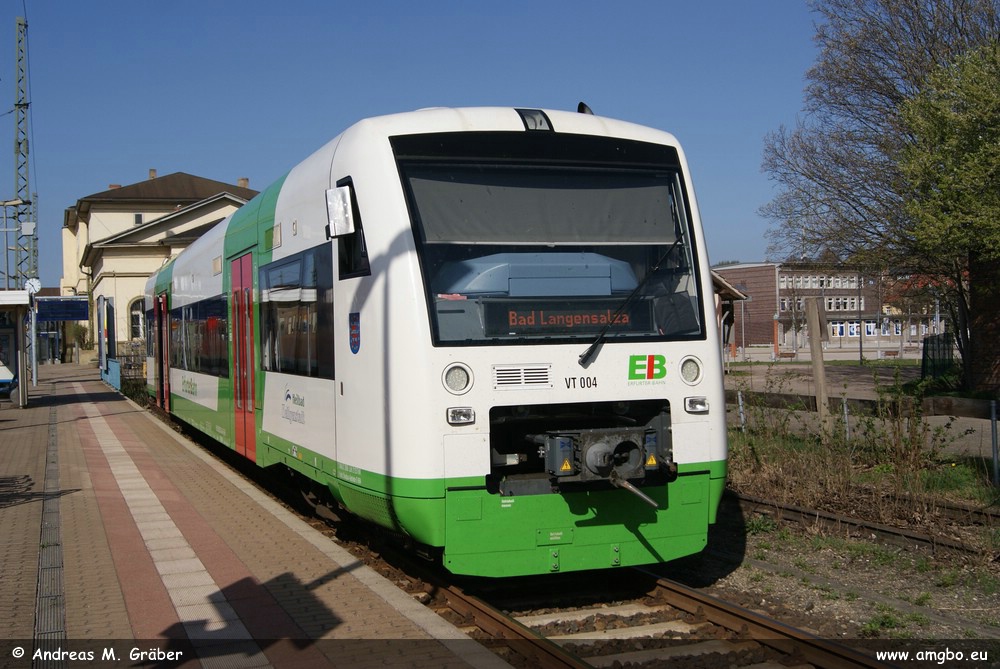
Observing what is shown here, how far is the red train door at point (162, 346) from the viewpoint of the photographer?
1866 centimetres

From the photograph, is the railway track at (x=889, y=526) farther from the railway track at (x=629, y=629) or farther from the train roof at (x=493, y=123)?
the train roof at (x=493, y=123)

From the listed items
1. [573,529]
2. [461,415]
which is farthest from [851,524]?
[461,415]

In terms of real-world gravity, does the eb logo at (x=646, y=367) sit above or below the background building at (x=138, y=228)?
below

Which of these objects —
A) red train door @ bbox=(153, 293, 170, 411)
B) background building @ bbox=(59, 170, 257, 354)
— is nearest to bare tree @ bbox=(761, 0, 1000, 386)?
red train door @ bbox=(153, 293, 170, 411)

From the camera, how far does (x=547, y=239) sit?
267 inches

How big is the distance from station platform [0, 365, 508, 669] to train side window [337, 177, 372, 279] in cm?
225

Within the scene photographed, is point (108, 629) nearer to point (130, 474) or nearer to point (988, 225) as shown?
point (130, 474)

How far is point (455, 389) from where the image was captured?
6254mm

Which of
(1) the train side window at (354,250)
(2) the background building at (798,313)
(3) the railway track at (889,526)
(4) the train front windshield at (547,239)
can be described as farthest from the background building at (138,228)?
(4) the train front windshield at (547,239)

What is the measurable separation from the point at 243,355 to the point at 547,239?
5.07m

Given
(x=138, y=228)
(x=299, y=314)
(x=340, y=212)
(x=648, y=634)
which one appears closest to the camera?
(x=648, y=634)

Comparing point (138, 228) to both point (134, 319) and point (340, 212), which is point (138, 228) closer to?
point (134, 319)

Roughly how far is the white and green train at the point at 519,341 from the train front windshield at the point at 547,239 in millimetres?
13

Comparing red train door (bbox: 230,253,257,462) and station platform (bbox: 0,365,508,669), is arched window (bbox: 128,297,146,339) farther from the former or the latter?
red train door (bbox: 230,253,257,462)
